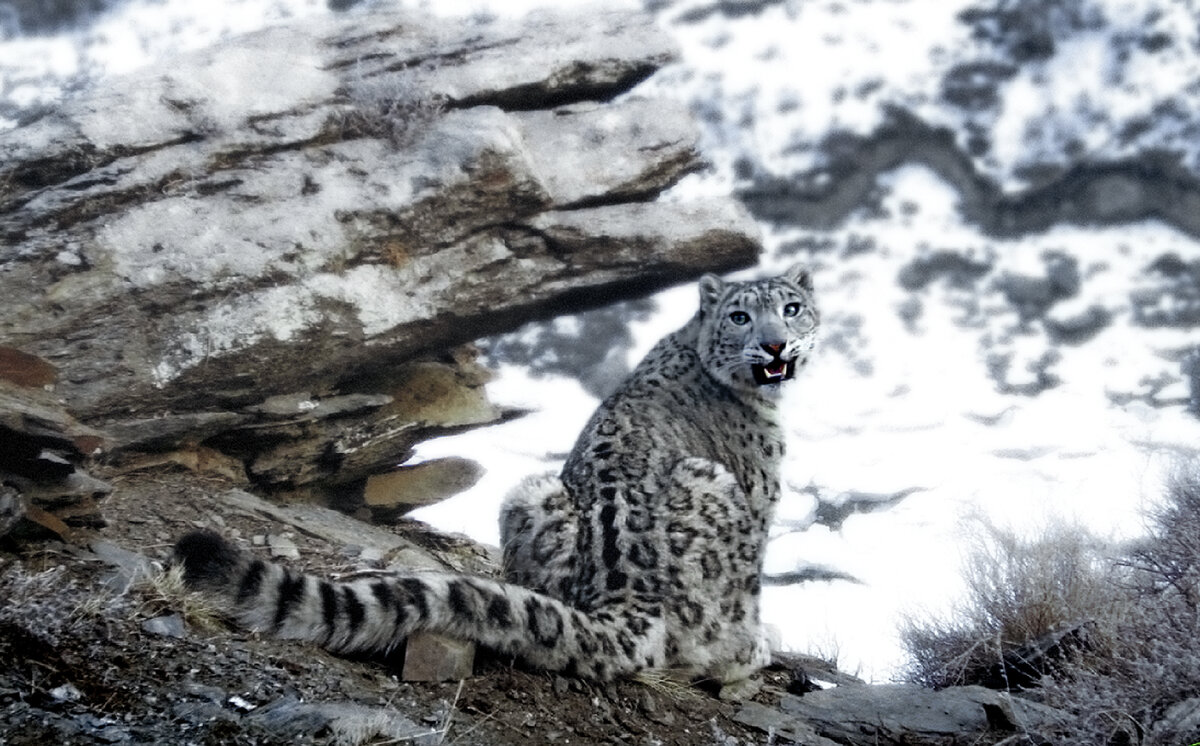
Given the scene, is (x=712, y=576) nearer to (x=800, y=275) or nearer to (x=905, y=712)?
(x=905, y=712)

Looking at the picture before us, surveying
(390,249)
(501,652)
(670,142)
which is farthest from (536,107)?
(501,652)

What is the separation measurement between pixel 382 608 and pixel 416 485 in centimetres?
447

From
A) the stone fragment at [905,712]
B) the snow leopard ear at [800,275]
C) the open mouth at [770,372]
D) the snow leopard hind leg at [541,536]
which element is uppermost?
the snow leopard ear at [800,275]

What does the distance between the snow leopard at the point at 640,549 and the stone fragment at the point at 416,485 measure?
9.15 feet

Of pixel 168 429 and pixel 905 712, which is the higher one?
pixel 168 429

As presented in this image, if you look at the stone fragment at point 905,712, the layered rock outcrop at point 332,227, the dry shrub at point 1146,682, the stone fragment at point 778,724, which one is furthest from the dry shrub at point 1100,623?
the layered rock outcrop at point 332,227

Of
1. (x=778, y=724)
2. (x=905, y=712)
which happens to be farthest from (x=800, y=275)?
(x=778, y=724)

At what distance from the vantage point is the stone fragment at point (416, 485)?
8.79 metres

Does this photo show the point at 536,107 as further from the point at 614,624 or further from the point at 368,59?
the point at 614,624

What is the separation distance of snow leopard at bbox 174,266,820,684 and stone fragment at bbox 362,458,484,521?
110 inches

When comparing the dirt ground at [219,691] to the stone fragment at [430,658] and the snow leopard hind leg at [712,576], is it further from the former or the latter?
the snow leopard hind leg at [712,576]

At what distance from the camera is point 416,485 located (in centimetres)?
902

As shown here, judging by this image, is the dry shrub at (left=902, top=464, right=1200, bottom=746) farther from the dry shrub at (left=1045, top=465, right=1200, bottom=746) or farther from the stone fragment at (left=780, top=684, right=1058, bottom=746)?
the stone fragment at (left=780, top=684, right=1058, bottom=746)

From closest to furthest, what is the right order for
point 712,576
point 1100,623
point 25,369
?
1. point 712,576
2. point 1100,623
3. point 25,369
